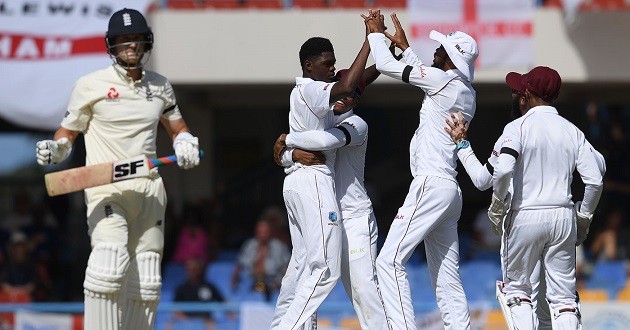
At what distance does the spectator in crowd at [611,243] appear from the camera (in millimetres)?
13469

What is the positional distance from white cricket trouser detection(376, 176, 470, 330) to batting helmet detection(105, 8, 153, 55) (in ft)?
7.44

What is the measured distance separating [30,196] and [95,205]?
9.50 meters

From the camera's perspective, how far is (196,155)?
7320 mm

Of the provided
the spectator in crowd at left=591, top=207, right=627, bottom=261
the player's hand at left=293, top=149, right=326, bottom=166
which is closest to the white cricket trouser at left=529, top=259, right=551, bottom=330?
the player's hand at left=293, top=149, right=326, bottom=166

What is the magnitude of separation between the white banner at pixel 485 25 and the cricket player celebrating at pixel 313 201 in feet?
17.8

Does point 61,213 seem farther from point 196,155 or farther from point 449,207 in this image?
point 449,207

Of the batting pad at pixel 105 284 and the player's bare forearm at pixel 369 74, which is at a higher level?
the player's bare forearm at pixel 369 74

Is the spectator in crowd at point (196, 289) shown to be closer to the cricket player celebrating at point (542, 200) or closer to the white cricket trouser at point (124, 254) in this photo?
the white cricket trouser at point (124, 254)

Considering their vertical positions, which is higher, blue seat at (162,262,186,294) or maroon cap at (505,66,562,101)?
maroon cap at (505,66,562,101)

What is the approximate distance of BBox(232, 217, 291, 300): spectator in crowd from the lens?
12500mm

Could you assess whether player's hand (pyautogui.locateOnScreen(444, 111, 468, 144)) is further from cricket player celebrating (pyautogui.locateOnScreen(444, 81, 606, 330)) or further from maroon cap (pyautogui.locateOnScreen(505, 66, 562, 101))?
maroon cap (pyautogui.locateOnScreen(505, 66, 562, 101))

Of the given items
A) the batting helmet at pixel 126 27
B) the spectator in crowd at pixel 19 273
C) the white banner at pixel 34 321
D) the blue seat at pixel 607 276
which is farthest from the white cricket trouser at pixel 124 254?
the blue seat at pixel 607 276

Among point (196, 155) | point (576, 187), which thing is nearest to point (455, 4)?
point (576, 187)

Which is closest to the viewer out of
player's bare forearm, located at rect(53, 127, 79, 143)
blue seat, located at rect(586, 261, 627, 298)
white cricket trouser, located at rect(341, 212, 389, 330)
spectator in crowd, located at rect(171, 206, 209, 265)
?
white cricket trouser, located at rect(341, 212, 389, 330)
